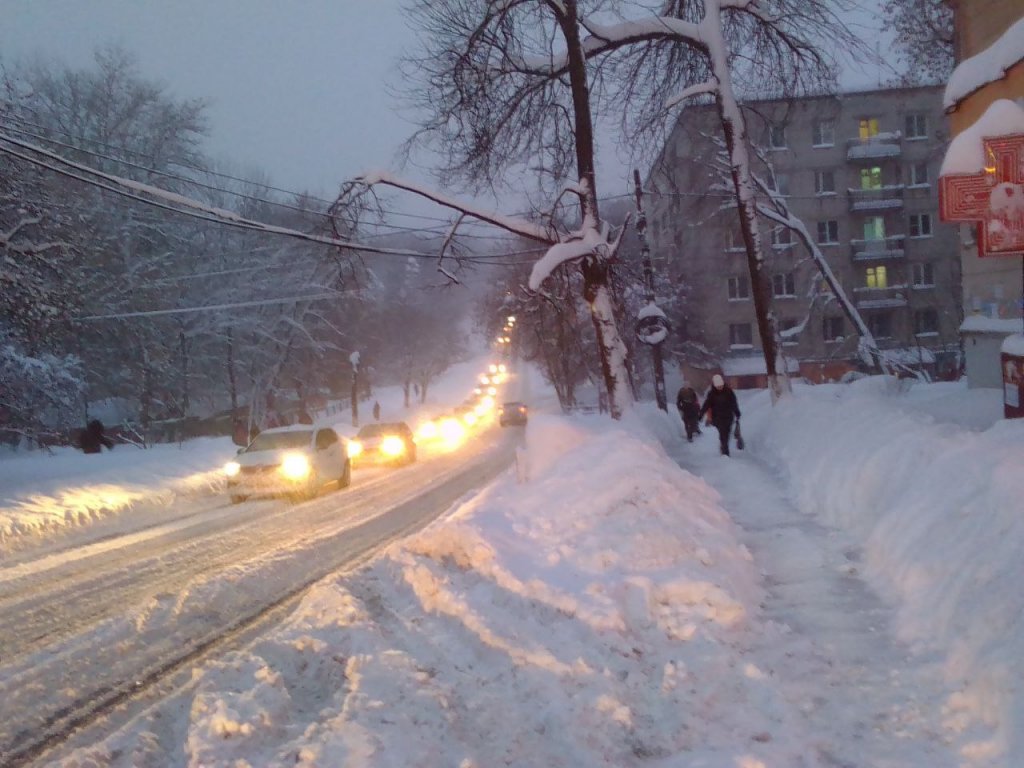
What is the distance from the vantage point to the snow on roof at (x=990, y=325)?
65.5 ft

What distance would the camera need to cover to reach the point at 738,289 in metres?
55.1

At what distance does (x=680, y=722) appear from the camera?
5117 millimetres

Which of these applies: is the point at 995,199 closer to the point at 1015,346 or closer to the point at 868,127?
the point at 1015,346

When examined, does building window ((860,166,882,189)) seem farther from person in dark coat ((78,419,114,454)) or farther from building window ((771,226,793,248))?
person in dark coat ((78,419,114,454))

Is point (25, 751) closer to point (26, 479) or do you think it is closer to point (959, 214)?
point (959, 214)

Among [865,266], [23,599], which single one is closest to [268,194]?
[865,266]

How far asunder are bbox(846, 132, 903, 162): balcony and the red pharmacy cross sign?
44.6 m

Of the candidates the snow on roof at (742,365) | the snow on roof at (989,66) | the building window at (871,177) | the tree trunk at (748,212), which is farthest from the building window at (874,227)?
the snow on roof at (989,66)

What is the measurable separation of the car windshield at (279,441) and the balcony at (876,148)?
135ft

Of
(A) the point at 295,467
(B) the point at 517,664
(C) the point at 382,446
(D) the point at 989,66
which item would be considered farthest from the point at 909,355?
(B) the point at 517,664

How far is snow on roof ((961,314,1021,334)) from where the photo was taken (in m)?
20.0

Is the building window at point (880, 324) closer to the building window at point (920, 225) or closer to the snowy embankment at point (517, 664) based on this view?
the building window at point (920, 225)

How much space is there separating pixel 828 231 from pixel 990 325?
34699 mm

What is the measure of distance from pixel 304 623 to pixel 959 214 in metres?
8.36
